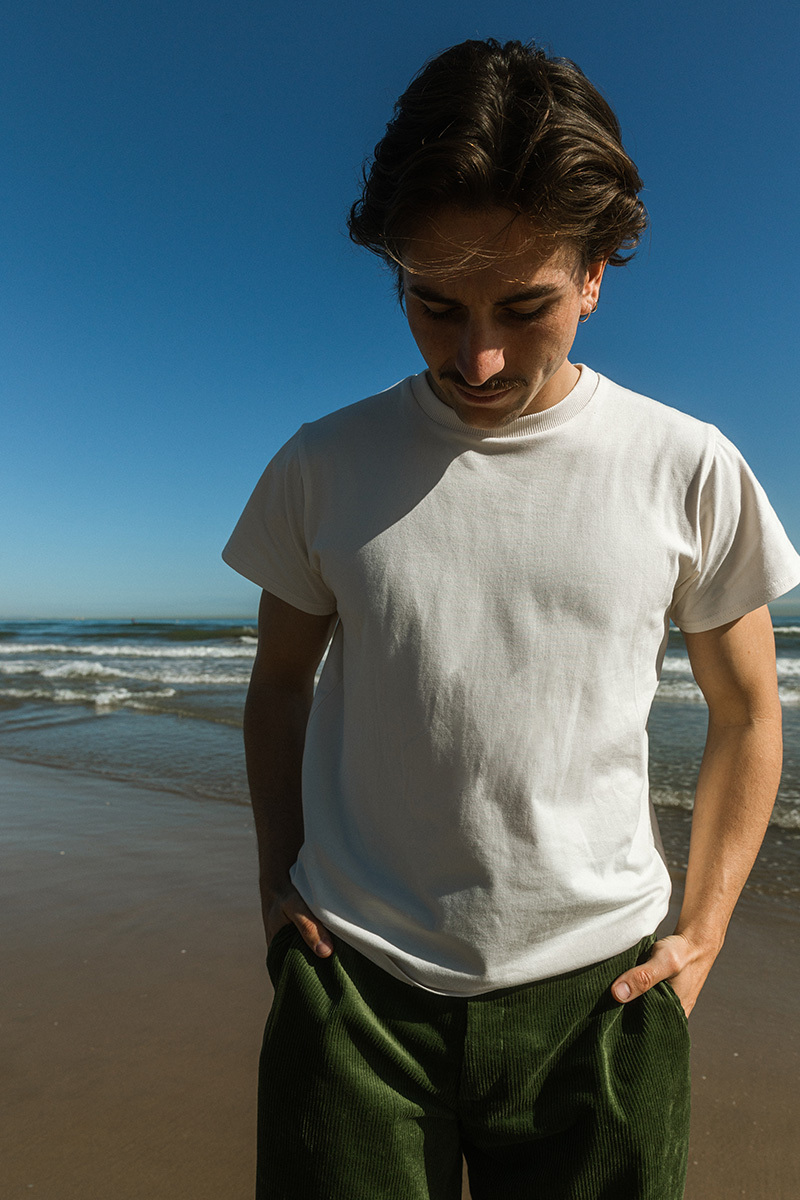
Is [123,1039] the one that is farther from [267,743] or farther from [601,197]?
[601,197]

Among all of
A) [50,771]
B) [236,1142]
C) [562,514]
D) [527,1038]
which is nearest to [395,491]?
[562,514]

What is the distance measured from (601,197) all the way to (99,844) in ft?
15.9

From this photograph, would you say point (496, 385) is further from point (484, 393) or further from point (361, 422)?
point (361, 422)

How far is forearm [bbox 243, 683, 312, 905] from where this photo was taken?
151 centimetres

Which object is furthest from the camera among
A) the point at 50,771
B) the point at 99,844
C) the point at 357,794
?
the point at 50,771

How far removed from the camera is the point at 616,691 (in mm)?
1218

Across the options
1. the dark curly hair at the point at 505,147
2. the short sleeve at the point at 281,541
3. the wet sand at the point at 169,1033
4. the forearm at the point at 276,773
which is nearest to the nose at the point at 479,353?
the dark curly hair at the point at 505,147

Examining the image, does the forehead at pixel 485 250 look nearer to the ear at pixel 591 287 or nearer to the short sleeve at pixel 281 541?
the ear at pixel 591 287

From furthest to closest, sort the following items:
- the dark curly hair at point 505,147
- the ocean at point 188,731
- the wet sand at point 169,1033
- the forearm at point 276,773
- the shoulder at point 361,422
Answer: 1. the ocean at point 188,731
2. the wet sand at point 169,1033
3. the forearm at point 276,773
4. the shoulder at point 361,422
5. the dark curly hair at point 505,147

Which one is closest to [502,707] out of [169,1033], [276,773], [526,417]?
[526,417]

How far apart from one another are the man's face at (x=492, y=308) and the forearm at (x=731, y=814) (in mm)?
704

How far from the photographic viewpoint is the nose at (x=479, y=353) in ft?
3.99

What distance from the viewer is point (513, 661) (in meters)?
1.19

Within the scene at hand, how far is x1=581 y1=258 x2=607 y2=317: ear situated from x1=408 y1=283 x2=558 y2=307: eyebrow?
0.13 m
